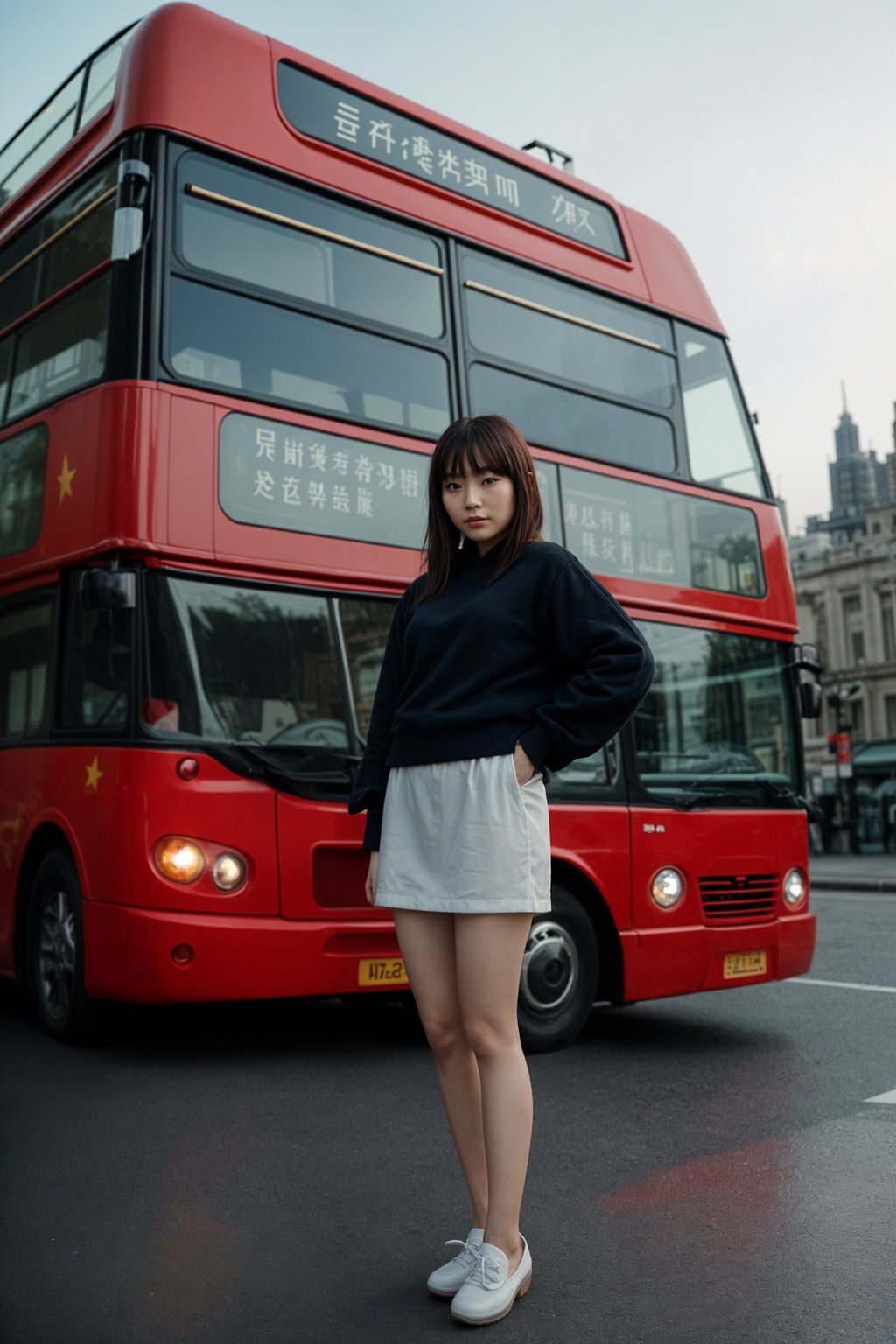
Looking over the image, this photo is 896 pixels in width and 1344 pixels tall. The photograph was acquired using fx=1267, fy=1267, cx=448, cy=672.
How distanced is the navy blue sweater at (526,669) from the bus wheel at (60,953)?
3008 mm

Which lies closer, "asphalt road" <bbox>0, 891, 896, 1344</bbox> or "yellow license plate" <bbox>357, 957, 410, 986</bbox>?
"asphalt road" <bbox>0, 891, 896, 1344</bbox>

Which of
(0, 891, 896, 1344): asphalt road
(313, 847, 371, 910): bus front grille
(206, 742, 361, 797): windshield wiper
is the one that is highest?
(206, 742, 361, 797): windshield wiper

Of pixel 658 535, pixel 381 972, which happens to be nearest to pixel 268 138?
pixel 658 535

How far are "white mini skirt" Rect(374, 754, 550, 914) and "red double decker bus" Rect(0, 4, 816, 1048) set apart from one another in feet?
7.85

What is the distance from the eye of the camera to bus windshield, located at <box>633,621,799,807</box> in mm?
6664

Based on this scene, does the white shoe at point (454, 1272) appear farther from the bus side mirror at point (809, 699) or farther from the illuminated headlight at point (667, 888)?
the bus side mirror at point (809, 699)

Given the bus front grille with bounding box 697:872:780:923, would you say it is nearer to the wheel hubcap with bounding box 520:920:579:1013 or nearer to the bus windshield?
the bus windshield

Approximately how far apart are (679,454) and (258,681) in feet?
10.4

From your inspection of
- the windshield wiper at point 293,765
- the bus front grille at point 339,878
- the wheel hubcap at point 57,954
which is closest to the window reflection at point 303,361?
the windshield wiper at point 293,765

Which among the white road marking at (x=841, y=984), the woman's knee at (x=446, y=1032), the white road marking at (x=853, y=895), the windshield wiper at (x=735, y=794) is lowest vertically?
the white road marking at (x=841, y=984)

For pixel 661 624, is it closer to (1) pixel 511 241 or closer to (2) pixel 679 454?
(2) pixel 679 454

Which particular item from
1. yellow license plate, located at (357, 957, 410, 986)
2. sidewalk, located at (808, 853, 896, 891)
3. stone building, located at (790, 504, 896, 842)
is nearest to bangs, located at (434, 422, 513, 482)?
yellow license plate, located at (357, 957, 410, 986)

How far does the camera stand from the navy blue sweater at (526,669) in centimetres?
286

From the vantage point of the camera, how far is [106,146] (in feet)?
19.4
